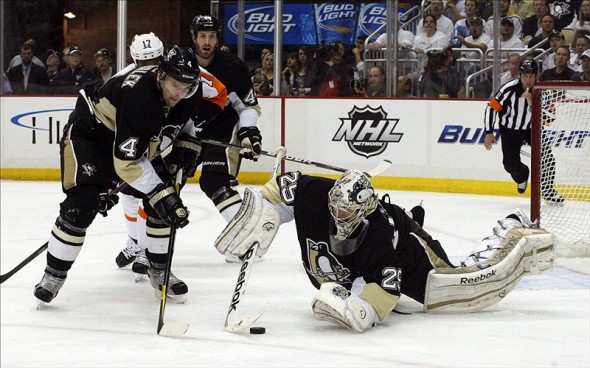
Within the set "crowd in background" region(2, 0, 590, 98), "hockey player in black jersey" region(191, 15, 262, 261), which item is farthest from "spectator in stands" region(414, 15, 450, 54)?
"hockey player in black jersey" region(191, 15, 262, 261)

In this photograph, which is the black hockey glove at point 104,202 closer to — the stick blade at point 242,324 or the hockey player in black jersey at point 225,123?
the stick blade at point 242,324

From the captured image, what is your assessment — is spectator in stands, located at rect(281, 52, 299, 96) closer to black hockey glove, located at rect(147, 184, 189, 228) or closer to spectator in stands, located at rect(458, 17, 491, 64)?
spectator in stands, located at rect(458, 17, 491, 64)

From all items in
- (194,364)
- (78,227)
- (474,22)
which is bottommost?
(194,364)

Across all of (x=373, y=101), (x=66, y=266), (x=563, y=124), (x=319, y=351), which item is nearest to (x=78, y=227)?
(x=66, y=266)

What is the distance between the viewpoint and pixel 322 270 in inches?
160

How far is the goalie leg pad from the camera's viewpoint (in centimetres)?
382

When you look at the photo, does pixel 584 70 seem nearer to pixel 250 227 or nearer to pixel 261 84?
pixel 261 84

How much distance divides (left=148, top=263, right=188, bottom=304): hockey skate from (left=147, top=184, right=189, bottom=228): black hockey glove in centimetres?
43

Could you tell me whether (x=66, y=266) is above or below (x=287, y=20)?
below

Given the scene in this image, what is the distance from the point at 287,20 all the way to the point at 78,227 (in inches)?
206

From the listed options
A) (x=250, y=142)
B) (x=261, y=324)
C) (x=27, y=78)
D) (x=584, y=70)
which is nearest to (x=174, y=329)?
(x=261, y=324)

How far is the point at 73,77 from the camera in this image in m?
9.55

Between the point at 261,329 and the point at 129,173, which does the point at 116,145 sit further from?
the point at 261,329

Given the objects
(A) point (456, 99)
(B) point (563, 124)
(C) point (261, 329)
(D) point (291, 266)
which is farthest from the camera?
(A) point (456, 99)
